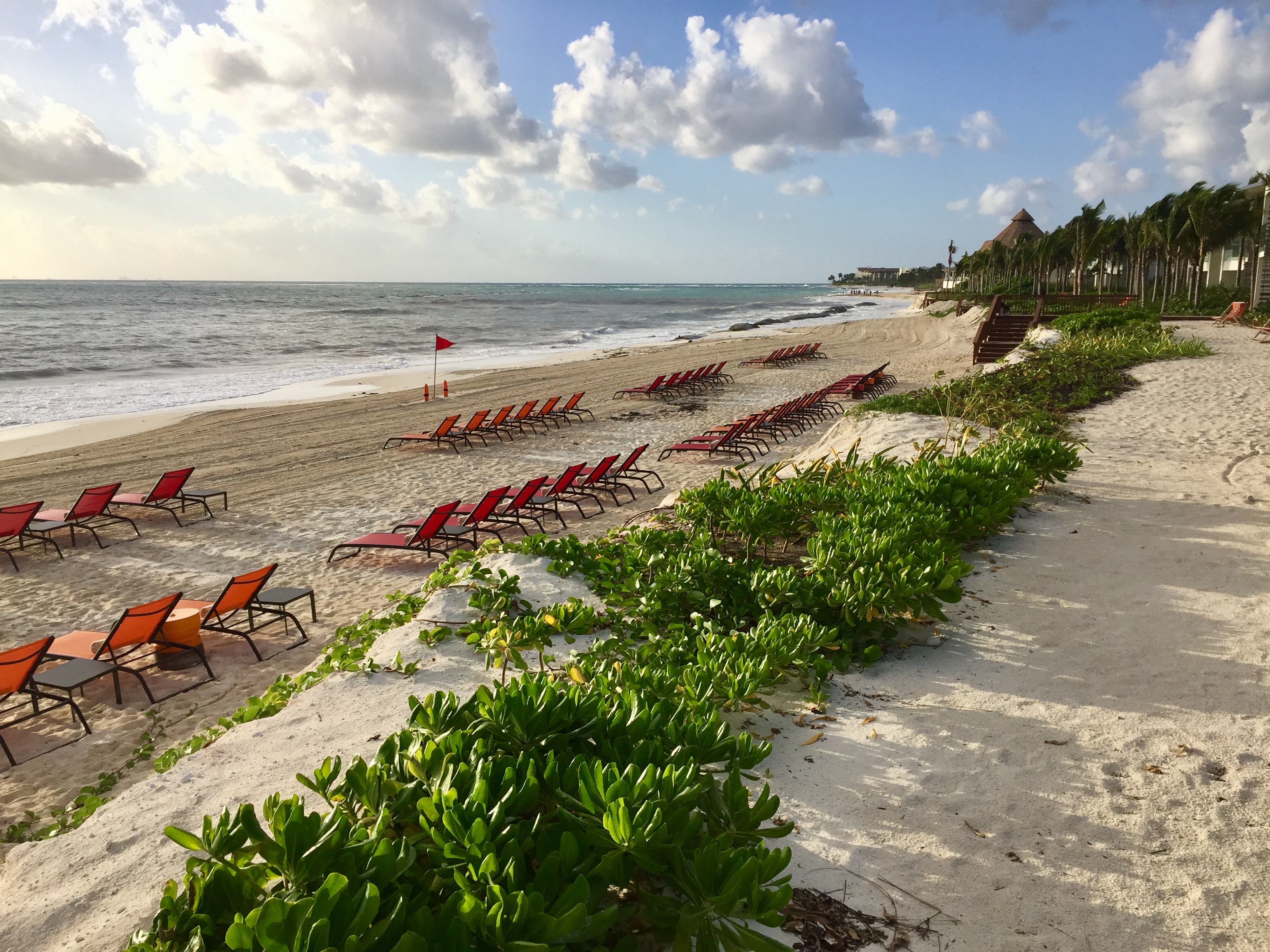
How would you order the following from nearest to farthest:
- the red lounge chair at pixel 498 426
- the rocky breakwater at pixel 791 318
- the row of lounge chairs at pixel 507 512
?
the row of lounge chairs at pixel 507 512 < the red lounge chair at pixel 498 426 < the rocky breakwater at pixel 791 318

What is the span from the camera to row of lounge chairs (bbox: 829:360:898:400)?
17.7 metres

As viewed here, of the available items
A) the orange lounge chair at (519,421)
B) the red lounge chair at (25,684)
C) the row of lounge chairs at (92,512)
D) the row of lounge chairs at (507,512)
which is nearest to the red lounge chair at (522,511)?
the row of lounge chairs at (507,512)

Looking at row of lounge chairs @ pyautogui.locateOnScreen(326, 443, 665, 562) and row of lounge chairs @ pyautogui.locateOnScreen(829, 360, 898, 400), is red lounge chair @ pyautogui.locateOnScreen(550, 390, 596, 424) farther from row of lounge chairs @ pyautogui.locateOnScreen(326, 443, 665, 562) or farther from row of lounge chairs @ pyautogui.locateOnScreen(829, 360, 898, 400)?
row of lounge chairs @ pyautogui.locateOnScreen(829, 360, 898, 400)

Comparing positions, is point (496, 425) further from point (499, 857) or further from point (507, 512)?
point (499, 857)

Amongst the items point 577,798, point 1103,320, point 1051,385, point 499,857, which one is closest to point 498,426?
point 1051,385

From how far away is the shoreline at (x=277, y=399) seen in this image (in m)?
14.8

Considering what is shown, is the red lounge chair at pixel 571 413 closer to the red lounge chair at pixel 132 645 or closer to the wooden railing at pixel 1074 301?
the red lounge chair at pixel 132 645

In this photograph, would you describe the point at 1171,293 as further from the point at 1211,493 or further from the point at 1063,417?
the point at 1211,493

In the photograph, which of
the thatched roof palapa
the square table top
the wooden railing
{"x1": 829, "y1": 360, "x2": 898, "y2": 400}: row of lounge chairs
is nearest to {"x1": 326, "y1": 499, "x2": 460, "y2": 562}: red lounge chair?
the square table top

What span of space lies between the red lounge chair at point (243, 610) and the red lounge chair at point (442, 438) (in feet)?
21.6

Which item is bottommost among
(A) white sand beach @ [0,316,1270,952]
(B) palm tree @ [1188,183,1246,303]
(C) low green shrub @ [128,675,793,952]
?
(A) white sand beach @ [0,316,1270,952]

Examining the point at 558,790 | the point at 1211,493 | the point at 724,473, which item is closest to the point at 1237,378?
the point at 1211,493

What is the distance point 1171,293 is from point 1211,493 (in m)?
39.6

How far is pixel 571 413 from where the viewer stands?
16.9 metres
